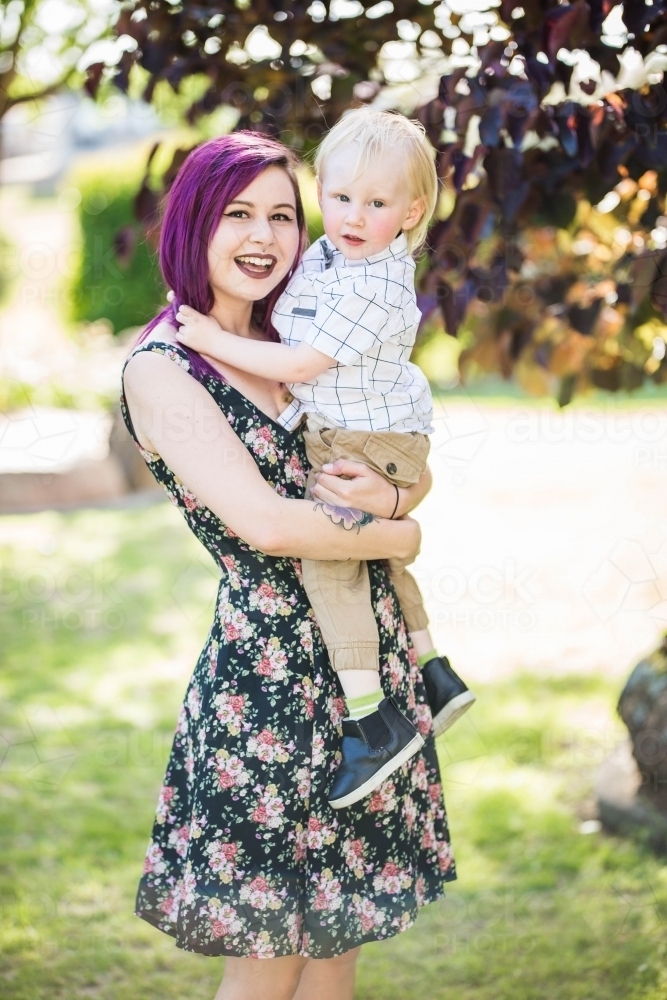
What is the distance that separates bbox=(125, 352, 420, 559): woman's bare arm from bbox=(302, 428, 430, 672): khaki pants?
6 centimetres

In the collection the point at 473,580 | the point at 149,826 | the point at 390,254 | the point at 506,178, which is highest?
the point at 506,178

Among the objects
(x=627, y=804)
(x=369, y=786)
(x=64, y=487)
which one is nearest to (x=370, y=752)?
(x=369, y=786)

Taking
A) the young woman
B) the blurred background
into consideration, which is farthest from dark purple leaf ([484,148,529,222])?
the young woman

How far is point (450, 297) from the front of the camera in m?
2.06

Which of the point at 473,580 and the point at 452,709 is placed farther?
the point at 473,580

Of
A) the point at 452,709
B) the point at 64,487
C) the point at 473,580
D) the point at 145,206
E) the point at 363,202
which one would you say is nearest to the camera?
the point at 363,202

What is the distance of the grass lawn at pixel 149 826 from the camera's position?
2449 millimetres

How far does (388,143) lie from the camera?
1.65 meters

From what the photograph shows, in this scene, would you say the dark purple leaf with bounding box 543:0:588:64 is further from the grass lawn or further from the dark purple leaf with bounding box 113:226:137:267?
the grass lawn

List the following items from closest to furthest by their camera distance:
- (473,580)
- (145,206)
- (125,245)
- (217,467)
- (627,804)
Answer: (217,467), (145,206), (125,245), (627,804), (473,580)

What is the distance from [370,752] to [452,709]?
31 cm

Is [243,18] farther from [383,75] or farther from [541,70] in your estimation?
[541,70]

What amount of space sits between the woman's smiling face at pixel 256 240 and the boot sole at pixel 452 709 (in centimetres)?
77

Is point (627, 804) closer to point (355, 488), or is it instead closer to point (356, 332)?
point (355, 488)
